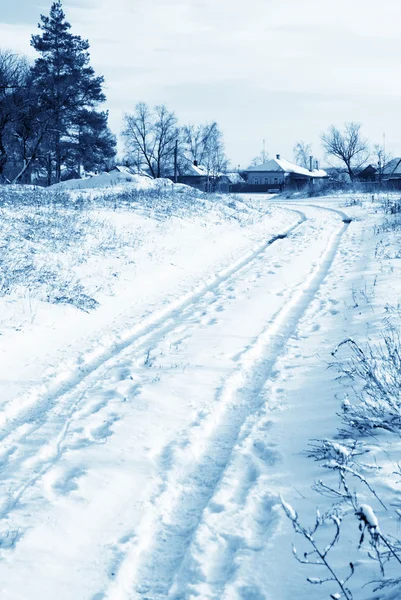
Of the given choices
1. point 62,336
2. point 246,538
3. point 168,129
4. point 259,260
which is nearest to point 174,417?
point 246,538

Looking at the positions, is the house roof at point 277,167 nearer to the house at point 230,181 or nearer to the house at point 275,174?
the house at point 275,174

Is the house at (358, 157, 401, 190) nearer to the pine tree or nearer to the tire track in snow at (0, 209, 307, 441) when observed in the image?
the pine tree

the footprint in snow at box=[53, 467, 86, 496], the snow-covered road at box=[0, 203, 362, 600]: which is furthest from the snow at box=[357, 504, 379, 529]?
the footprint in snow at box=[53, 467, 86, 496]

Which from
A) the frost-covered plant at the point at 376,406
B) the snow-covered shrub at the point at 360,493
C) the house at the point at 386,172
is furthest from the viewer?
the house at the point at 386,172

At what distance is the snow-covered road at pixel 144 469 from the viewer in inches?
129

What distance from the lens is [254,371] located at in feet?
21.5

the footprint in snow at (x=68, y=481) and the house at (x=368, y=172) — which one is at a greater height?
the house at (x=368, y=172)

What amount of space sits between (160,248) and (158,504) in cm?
1134

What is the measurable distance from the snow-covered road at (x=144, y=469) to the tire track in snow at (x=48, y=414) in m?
0.02

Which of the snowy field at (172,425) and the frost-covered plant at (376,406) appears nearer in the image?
the snowy field at (172,425)

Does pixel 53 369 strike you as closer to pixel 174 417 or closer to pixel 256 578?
pixel 174 417

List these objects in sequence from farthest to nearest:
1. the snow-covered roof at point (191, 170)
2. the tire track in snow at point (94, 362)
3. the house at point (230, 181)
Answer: the snow-covered roof at point (191, 170) < the house at point (230, 181) < the tire track in snow at point (94, 362)

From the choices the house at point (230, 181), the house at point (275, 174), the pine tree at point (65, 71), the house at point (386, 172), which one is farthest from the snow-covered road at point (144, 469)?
the house at point (275, 174)

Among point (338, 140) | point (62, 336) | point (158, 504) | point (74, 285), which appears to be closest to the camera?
point (158, 504)
